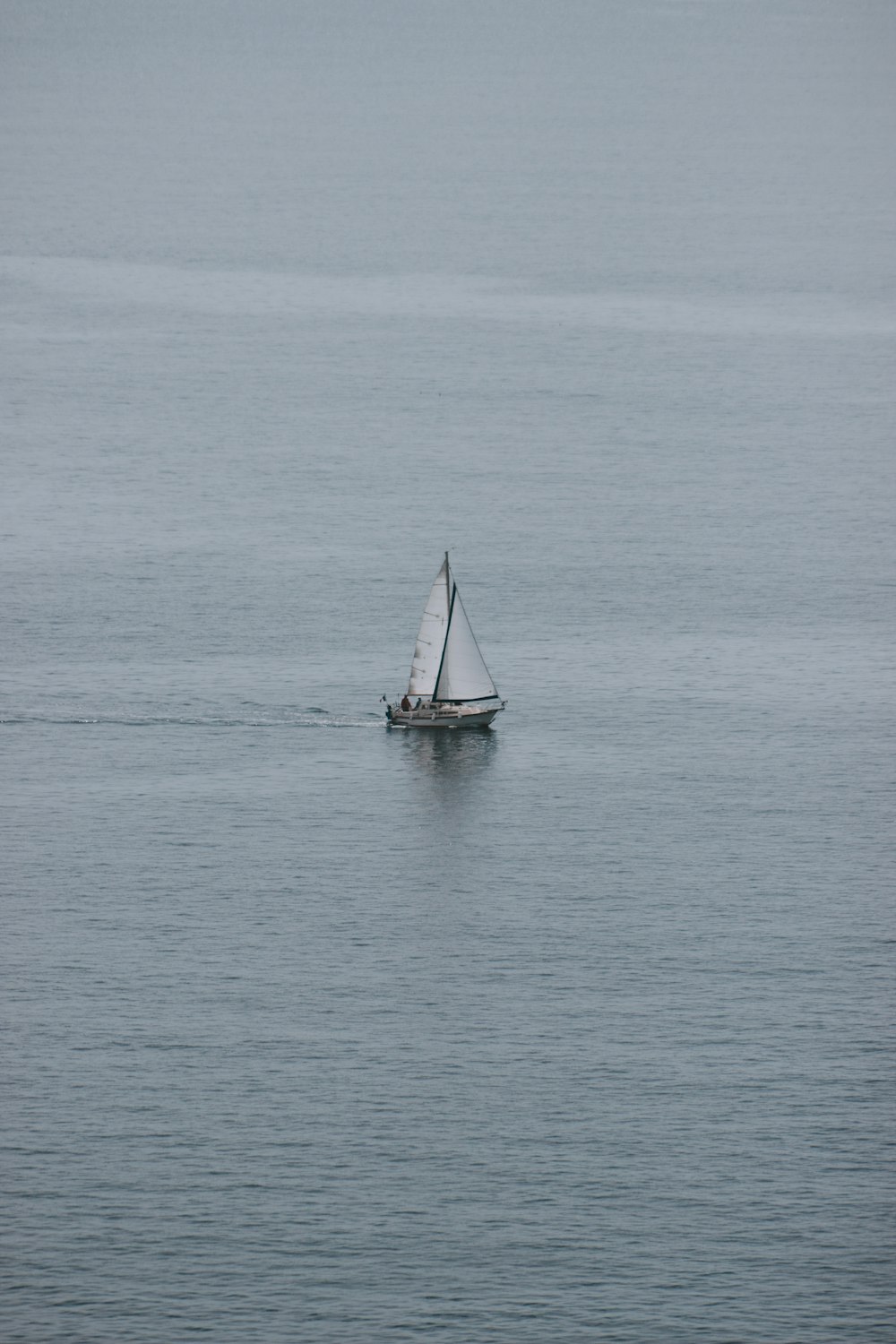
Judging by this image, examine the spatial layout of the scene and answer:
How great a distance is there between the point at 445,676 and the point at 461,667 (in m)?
1.45

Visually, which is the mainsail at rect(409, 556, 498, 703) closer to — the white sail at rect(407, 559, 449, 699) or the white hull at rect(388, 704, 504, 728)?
the white sail at rect(407, 559, 449, 699)

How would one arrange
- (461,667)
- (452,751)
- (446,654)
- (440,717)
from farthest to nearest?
(440,717), (461,667), (446,654), (452,751)

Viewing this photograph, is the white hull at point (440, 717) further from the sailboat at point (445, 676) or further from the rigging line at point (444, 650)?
the rigging line at point (444, 650)

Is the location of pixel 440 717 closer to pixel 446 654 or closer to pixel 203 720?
pixel 446 654

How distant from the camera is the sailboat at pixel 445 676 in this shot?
174 meters

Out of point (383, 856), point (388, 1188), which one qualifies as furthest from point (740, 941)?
point (388, 1188)

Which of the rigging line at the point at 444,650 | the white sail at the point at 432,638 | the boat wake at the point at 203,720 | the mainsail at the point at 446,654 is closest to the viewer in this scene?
the white sail at the point at 432,638

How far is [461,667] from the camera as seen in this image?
17538 centimetres

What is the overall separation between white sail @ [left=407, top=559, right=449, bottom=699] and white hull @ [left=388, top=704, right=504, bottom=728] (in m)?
2.16

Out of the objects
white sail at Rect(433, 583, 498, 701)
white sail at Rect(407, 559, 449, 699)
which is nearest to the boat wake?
white sail at Rect(433, 583, 498, 701)

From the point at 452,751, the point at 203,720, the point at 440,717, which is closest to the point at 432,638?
the point at 440,717

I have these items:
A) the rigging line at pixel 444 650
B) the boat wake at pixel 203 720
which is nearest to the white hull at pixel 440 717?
the rigging line at pixel 444 650

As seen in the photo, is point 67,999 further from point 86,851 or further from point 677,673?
point 677,673

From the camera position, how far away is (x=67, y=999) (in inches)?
5069
